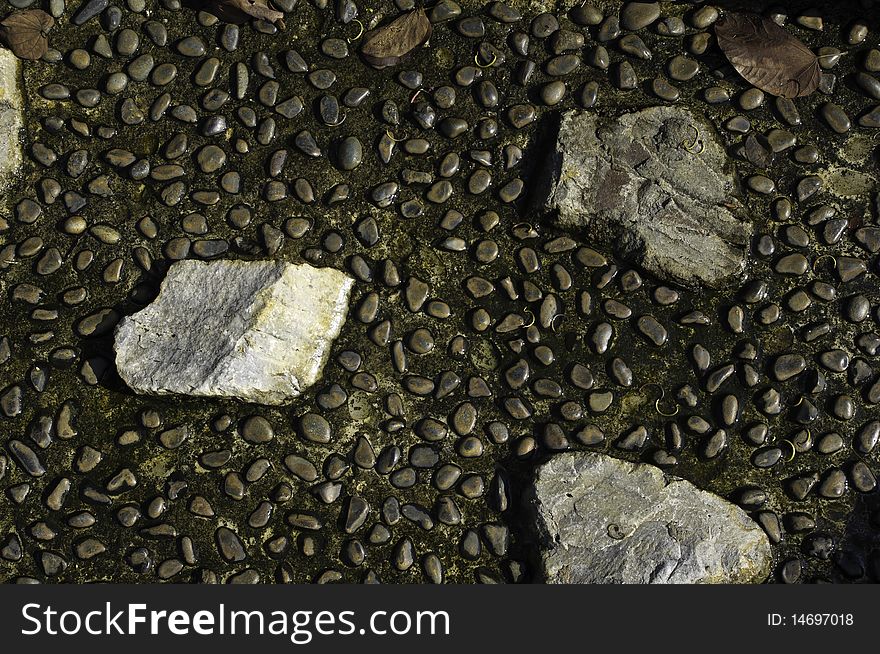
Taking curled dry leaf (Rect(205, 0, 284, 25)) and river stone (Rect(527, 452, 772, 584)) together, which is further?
curled dry leaf (Rect(205, 0, 284, 25))

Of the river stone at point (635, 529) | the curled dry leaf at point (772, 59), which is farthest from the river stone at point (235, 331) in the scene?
the curled dry leaf at point (772, 59)

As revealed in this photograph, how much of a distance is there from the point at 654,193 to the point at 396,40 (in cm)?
77

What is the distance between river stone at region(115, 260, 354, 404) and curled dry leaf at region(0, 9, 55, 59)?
2.34 ft

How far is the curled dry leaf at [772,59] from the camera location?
2.11 metres

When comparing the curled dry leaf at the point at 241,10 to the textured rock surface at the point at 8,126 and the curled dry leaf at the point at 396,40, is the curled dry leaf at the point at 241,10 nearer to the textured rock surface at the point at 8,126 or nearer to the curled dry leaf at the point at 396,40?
the curled dry leaf at the point at 396,40

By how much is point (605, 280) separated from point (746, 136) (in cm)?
53

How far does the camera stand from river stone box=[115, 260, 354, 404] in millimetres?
1987

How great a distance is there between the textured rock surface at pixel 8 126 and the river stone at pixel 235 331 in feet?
1.74

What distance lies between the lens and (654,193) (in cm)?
206

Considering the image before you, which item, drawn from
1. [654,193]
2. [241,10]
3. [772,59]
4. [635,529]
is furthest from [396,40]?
[635,529]

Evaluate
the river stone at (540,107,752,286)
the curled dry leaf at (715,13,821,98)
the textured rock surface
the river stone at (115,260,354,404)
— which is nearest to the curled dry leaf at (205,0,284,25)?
the textured rock surface

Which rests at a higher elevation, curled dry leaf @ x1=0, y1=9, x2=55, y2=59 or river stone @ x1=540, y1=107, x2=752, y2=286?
curled dry leaf @ x1=0, y1=9, x2=55, y2=59

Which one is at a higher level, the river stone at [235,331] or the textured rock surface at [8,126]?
the textured rock surface at [8,126]

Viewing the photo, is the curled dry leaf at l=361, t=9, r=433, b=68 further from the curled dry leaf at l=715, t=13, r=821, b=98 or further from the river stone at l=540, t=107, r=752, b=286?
the curled dry leaf at l=715, t=13, r=821, b=98
